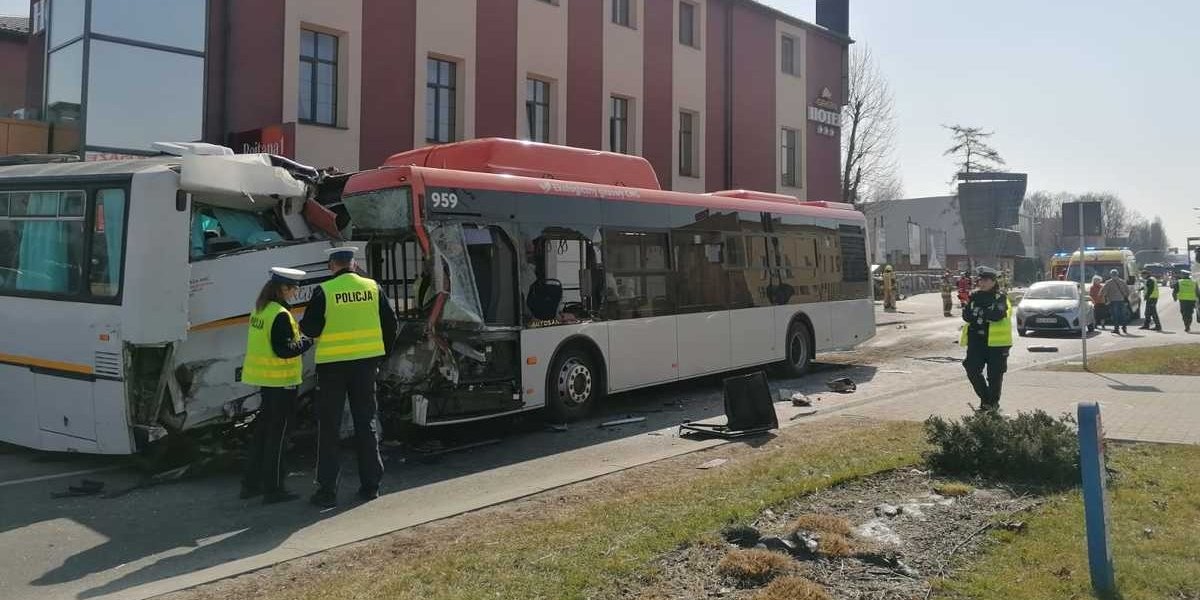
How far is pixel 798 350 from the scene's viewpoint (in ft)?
47.9

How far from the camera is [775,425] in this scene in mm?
9148

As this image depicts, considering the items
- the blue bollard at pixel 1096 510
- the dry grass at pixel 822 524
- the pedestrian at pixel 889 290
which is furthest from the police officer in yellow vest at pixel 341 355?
the pedestrian at pixel 889 290

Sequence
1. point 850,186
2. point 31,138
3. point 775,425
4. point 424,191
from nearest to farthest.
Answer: point 424,191 < point 775,425 < point 31,138 < point 850,186

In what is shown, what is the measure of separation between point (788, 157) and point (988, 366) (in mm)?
22295

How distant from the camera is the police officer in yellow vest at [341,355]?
6.57m

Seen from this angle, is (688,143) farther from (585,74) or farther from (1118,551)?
(1118,551)

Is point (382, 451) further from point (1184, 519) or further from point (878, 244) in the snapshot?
point (878, 244)

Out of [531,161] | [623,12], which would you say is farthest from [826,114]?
[531,161]

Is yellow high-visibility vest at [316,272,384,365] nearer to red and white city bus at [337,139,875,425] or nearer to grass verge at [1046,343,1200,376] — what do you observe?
red and white city bus at [337,139,875,425]

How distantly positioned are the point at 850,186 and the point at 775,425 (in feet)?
124

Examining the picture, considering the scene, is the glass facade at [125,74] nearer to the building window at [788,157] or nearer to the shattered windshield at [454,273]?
the shattered windshield at [454,273]

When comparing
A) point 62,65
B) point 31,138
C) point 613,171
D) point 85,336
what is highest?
point 62,65

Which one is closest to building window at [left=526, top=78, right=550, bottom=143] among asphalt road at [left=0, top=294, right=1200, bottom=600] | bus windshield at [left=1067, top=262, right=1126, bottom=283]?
asphalt road at [left=0, top=294, right=1200, bottom=600]

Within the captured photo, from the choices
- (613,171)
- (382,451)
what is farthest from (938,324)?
(382,451)
